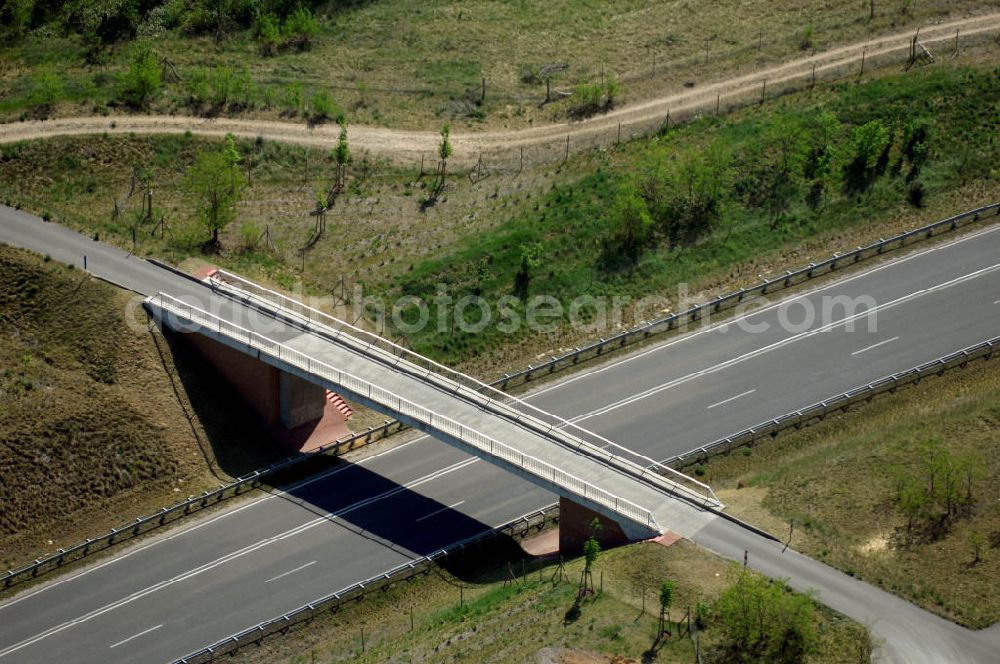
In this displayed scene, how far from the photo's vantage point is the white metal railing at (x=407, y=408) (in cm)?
6888

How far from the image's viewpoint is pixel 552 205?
8956 centimetres

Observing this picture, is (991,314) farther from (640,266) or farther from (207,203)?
(207,203)

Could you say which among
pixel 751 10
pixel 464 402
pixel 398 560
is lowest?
pixel 398 560

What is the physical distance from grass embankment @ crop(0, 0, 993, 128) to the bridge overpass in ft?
64.3

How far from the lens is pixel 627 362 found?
81.6 m

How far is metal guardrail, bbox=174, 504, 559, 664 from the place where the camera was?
2650 inches

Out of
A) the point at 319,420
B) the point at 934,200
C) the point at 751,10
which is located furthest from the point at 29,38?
the point at 934,200

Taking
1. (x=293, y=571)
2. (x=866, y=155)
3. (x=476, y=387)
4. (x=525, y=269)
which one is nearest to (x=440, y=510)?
(x=293, y=571)

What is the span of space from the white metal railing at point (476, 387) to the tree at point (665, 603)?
7.41m

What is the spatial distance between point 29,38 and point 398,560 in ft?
166

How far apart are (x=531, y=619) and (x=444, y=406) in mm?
14787

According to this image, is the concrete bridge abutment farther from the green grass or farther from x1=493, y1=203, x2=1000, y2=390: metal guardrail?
x1=493, y1=203, x2=1000, y2=390: metal guardrail

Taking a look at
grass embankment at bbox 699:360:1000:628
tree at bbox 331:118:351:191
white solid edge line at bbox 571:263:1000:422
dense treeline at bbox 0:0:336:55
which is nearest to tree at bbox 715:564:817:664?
grass embankment at bbox 699:360:1000:628

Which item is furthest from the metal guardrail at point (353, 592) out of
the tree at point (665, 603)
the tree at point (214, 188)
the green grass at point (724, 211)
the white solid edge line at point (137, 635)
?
the tree at point (214, 188)
